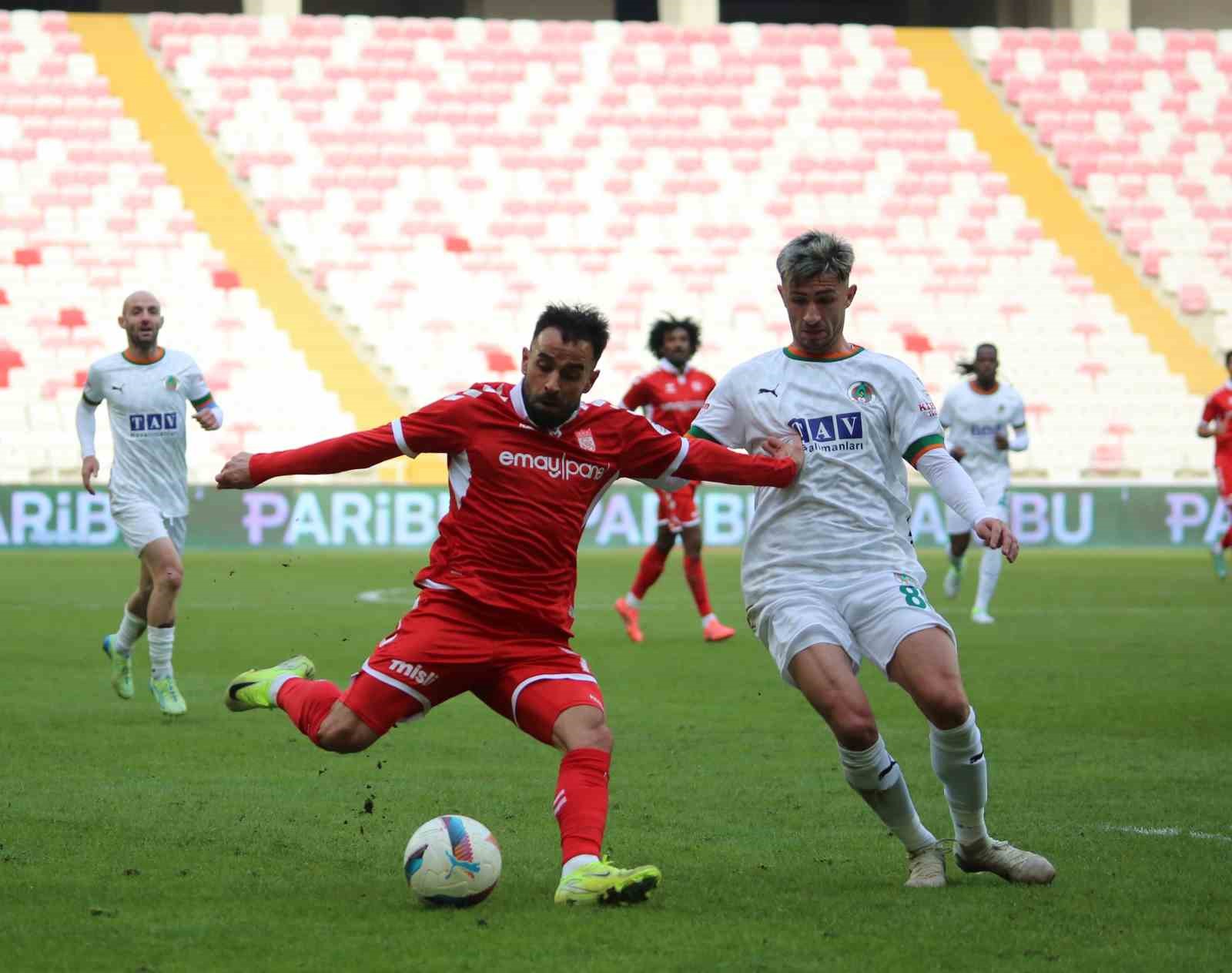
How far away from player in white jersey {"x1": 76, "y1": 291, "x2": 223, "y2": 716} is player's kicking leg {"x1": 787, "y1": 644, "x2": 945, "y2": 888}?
17.2ft

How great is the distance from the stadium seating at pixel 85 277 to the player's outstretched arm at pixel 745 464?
65.6 feet

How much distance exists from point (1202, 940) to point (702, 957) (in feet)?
4.33

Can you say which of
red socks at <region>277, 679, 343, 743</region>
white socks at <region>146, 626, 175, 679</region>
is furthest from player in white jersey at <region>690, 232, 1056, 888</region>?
white socks at <region>146, 626, 175, 679</region>

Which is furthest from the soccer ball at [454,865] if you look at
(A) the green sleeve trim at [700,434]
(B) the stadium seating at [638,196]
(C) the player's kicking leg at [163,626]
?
(B) the stadium seating at [638,196]

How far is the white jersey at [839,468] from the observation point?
219 inches

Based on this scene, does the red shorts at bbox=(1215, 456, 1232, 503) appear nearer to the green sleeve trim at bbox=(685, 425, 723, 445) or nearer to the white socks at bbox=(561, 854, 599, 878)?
the green sleeve trim at bbox=(685, 425, 723, 445)

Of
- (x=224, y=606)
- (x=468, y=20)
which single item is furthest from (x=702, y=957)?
(x=468, y=20)

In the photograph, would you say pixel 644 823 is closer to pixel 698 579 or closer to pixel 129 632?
pixel 129 632

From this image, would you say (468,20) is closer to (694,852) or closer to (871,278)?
(871,278)

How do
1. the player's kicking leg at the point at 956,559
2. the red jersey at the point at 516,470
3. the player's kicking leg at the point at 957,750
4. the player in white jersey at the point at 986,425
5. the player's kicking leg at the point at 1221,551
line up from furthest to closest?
the player's kicking leg at the point at 1221,551 < the player's kicking leg at the point at 956,559 < the player in white jersey at the point at 986,425 < the red jersey at the point at 516,470 < the player's kicking leg at the point at 957,750

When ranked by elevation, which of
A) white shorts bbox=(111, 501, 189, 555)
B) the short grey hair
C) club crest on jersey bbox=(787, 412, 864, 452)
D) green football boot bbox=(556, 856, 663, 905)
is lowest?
green football boot bbox=(556, 856, 663, 905)

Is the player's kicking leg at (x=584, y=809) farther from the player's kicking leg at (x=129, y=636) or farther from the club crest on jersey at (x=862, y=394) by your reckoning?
the player's kicking leg at (x=129, y=636)

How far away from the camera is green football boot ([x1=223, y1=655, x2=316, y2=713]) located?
5914mm

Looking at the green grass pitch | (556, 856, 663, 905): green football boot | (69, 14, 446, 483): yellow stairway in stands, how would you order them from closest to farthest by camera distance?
the green grass pitch
(556, 856, 663, 905): green football boot
(69, 14, 446, 483): yellow stairway in stands
